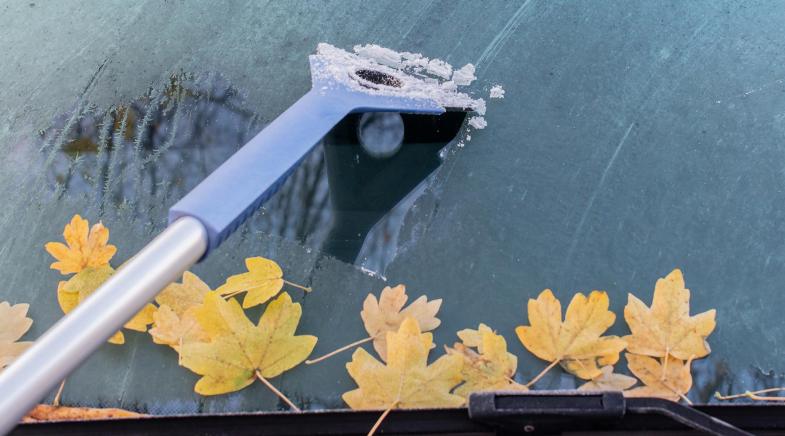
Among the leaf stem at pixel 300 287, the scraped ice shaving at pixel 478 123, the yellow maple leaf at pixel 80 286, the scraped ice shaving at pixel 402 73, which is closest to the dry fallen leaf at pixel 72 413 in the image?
the yellow maple leaf at pixel 80 286

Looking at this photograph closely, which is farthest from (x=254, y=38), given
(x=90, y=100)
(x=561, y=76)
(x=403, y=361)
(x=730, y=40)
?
(x=730, y=40)

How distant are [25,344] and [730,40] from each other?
1.10m

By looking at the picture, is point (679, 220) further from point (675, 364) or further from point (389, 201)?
point (389, 201)

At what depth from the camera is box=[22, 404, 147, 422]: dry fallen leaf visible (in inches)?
32.3

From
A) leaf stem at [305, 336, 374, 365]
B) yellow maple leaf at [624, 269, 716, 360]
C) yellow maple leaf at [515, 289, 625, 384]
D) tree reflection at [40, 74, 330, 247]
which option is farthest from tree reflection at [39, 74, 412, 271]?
yellow maple leaf at [624, 269, 716, 360]

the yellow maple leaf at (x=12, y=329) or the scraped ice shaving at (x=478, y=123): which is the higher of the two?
the scraped ice shaving at (x=478, y=123)

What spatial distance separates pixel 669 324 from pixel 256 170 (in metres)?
0.53

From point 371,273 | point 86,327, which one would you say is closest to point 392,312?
point 371,273

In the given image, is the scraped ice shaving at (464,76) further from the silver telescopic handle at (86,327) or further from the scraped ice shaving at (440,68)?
the silver telescopic handle at (86,327)

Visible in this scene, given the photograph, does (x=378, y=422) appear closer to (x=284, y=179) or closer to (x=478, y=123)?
(x=284, y=179)

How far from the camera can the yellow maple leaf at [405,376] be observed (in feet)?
2.65

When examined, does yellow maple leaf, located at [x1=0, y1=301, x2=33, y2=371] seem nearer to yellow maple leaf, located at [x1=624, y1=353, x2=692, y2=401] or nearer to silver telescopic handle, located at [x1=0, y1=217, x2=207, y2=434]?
silver telescopic handle, located at [x1=0, y1=217, x2=207, y2=434]

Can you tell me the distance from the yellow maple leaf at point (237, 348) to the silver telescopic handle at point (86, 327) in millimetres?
181

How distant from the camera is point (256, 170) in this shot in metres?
0.83
